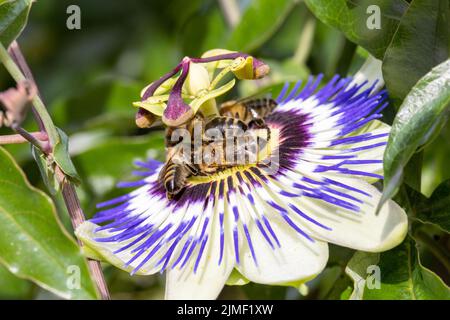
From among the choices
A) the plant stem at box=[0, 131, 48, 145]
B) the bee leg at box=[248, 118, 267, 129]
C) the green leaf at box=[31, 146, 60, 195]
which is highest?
the plant stem at box=[0, 131, 48, 145]

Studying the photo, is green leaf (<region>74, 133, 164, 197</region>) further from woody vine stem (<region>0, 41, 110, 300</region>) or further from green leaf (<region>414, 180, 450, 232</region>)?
green leaf (<region>414, 180, 450, 232</region>)

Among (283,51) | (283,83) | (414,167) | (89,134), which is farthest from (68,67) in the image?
(414,167)

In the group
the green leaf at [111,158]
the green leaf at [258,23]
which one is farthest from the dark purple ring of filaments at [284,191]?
the green leaf at [258,23]

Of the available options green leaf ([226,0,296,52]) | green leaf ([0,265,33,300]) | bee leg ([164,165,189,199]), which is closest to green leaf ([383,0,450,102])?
bee leg ([164,165,189,199])

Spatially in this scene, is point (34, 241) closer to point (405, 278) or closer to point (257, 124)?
point (257, 124)

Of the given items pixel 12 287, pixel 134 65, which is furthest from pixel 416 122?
Answer: pixel 134 65

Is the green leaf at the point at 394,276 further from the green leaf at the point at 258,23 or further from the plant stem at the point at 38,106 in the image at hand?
the green leaf at the point at 258,23
